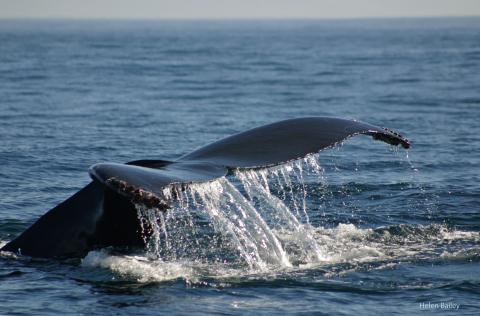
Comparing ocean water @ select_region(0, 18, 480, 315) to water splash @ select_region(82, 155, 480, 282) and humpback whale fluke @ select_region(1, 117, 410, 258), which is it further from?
humpback whale fluke @ select_region(1, 117, 410, 258)

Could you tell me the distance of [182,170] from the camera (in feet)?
19.1

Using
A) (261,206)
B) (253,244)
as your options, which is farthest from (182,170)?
(261,206)

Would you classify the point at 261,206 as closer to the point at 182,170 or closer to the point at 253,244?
→ the point at 253,244

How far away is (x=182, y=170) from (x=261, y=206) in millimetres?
4218

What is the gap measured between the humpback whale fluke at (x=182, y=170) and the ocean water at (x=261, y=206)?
0.39ft

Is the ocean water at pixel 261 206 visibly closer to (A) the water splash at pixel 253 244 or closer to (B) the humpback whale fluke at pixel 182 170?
(A) the water splash at pixel 253 244

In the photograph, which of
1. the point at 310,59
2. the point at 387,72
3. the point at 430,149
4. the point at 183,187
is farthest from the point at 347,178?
the point at 310,59

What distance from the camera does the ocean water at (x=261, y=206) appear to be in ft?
21.9

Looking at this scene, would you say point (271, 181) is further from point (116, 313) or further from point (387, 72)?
point (387, 72)

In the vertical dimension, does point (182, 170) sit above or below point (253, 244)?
above

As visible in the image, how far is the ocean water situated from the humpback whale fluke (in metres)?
0.12

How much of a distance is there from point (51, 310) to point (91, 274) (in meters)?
0.55

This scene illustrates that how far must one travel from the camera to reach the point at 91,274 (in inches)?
274

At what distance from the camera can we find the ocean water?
21.9 ft
